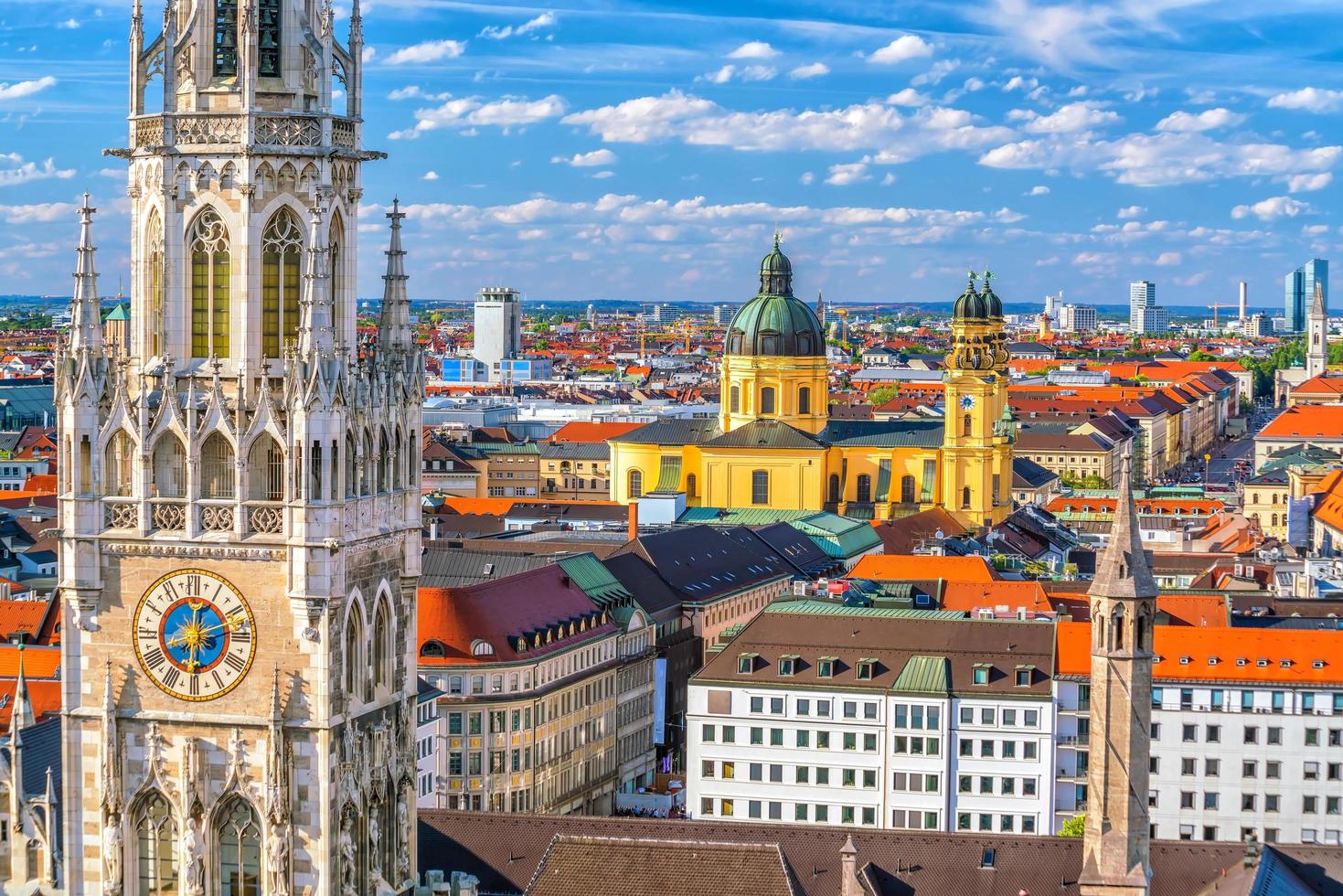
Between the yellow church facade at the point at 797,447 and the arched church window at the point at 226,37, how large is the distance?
450 feet

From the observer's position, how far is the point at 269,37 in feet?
112

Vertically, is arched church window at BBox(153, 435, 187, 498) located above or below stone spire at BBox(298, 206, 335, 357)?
below

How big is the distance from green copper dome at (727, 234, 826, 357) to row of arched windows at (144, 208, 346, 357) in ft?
455

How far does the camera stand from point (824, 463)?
566 ft

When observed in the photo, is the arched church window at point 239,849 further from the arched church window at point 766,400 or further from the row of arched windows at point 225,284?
the arched church window at point 766,400

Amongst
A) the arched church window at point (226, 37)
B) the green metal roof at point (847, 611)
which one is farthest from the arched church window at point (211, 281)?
the green metal roof at point (847, 611)

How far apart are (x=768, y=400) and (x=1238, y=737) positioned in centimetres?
8390

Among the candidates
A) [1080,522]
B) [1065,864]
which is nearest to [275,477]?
[1065,864]

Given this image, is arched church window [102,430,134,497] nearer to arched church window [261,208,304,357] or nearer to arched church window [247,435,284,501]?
arched church window [247,435,284,501]

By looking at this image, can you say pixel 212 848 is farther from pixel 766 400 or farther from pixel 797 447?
pixel 766 400

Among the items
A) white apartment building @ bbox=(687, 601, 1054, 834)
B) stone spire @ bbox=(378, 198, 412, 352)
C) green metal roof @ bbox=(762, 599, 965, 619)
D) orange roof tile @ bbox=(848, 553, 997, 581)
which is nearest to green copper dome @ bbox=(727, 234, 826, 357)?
orange roof tile @ bbox=(848, 553, 997, 581)

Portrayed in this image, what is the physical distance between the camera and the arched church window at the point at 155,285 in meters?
33.9

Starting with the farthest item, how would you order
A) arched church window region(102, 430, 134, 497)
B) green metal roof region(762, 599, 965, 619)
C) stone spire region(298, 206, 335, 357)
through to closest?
green metal roof region(762, 599, 965, 619), arched church window region(102, 430, 134, 497), stone spire region(298, 206, 335, 357)

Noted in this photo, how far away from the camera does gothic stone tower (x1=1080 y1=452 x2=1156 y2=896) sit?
5194 centimetres
